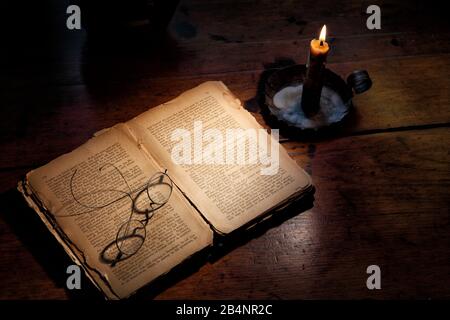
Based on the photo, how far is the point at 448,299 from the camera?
93cm

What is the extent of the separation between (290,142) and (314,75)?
0.17 m

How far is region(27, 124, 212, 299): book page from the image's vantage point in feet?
2.97

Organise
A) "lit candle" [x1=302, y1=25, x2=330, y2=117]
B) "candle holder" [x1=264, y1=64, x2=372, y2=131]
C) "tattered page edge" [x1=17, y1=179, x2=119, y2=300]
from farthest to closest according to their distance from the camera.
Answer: "candle holder" [x1=264, y1=64, x2=372, y2=131], "lit candle" [x1=302, y1=25, x2=330, y2=117], "tattered page edge" [x1=17, y1=179, x2=119, y2=300]

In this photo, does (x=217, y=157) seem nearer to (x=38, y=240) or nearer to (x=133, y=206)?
(x=133, y=206)

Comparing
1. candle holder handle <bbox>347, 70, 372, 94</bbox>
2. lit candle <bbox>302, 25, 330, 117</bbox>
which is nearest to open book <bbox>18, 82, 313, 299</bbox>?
lit candle <bbox>302, 25, 330, 117</bbox>

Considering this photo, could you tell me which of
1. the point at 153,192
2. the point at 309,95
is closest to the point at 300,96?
the point at 309,95

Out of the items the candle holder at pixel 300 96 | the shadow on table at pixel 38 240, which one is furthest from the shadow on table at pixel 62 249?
the candle holder at pixel 300 96

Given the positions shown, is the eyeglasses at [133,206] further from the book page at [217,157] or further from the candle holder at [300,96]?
the candle holder at [300,96]

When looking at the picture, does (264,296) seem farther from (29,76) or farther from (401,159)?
(29,76)

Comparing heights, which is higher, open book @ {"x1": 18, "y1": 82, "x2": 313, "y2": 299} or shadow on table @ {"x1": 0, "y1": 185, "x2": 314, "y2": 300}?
open book @ {"x1": 18, "y1": 82, "x2": 313, "y2": 299}

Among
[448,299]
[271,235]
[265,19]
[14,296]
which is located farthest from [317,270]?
[265,19]

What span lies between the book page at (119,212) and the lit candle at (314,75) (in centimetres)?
38

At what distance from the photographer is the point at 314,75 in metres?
1.06

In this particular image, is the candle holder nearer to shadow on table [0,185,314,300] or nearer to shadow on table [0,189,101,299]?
shadow on table [0,185,314,300]
